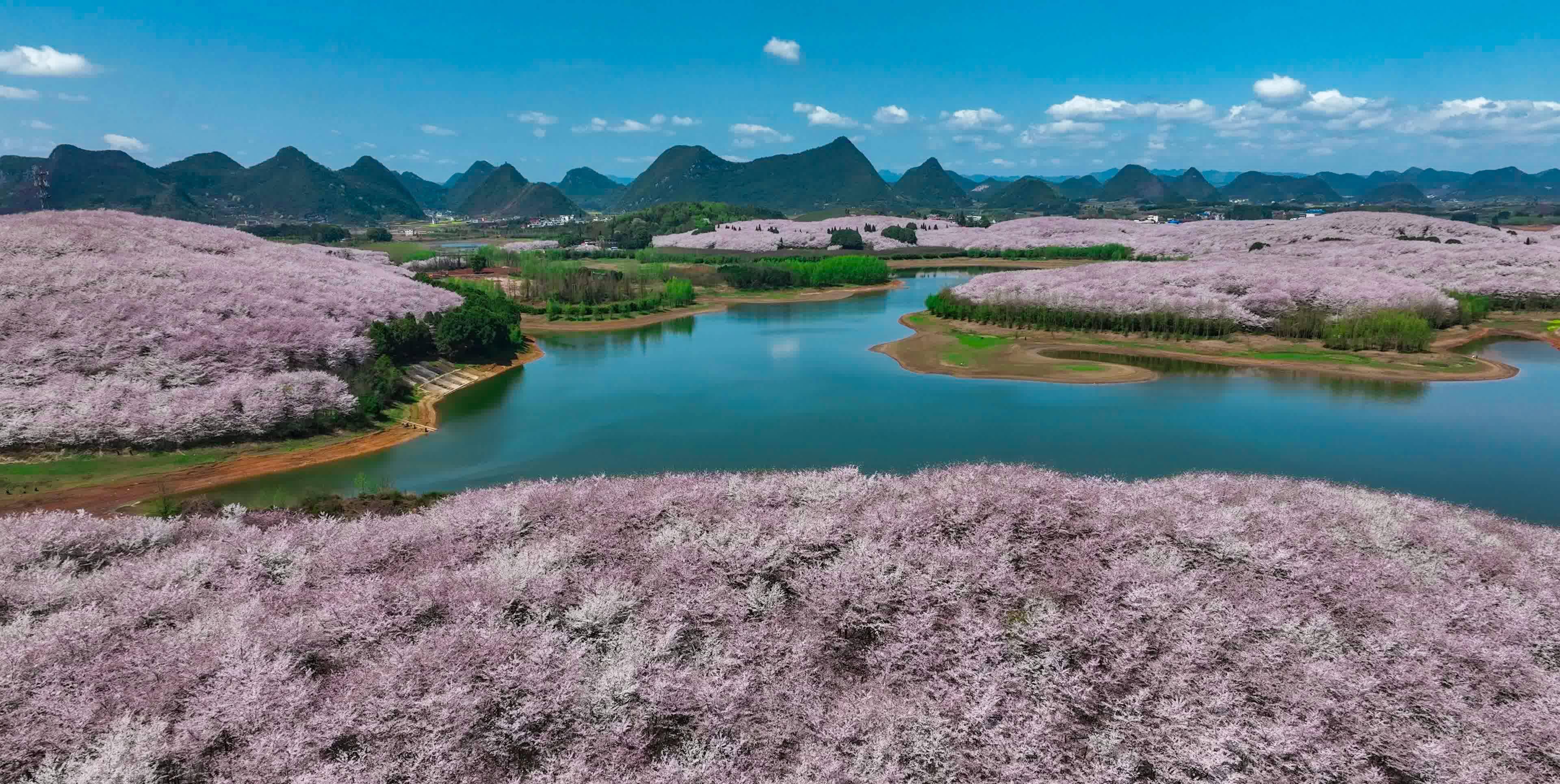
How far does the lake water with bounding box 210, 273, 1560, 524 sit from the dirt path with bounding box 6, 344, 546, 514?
106 centimetres

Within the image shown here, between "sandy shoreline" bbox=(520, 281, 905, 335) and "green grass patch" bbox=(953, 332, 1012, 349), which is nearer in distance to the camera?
"green grass patch" bbox=(953, 332, 1012, 349)

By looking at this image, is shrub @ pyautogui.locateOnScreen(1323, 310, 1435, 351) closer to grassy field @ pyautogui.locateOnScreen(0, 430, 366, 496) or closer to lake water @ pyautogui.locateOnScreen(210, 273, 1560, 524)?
lake water @ pyautogui.locateOnScreen(210, 273, 1560, 524)

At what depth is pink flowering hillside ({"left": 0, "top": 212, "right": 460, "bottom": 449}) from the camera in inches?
1364

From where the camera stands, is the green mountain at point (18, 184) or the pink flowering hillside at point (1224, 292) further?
the green mountain at point (18, 184)

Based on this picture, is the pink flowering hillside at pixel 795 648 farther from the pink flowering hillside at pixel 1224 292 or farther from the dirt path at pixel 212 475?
the pink flowering hillside at pixel 1224 292

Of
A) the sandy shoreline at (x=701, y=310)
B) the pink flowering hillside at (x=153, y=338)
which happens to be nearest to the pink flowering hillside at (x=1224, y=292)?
the sandy shoreline at (x=701, y=310)

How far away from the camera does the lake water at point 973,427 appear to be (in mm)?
32531

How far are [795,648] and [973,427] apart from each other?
1072 inches

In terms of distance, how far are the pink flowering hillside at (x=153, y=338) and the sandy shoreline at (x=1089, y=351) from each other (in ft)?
130

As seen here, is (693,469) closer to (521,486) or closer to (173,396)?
(521,486)

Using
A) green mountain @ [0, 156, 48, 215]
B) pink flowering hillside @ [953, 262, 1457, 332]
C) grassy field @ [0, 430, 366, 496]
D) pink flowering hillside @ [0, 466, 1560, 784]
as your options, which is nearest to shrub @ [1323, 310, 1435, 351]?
pink flowering hillside @ [953, 262, 1457, 332]

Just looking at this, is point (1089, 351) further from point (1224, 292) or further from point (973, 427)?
point (973, 427)

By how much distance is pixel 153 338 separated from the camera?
131ft

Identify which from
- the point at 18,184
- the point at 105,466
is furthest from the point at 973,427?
the point at 18,184
